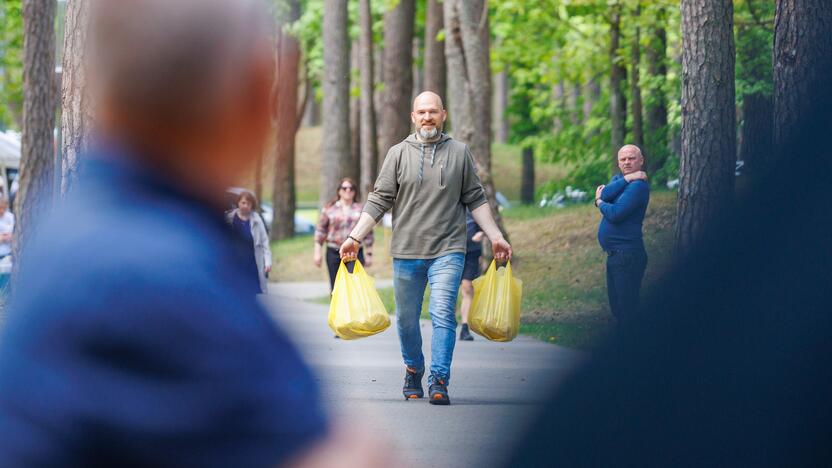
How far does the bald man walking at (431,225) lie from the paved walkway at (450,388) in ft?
1.29

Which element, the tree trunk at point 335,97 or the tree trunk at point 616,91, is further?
the tree trunk at point 335,97

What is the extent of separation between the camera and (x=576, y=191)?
2247 centimetres

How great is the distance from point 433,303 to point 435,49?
20359 millimetres

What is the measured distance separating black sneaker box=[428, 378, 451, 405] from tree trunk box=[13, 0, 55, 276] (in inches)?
339

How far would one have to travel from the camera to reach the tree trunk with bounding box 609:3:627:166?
22719 millimetres

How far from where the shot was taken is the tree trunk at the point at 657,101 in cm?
2130

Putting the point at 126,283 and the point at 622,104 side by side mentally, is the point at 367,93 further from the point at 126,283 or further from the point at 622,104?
the point at 126,283

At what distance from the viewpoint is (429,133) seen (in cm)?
827

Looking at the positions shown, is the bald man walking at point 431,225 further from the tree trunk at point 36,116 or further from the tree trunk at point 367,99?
the tree trunk at point 367,99

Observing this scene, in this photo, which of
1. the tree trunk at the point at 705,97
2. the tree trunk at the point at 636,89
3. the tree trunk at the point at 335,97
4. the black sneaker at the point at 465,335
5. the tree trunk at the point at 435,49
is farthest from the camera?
the tree trunk at the point at 435,49

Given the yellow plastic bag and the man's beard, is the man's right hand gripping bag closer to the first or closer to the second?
the yellow plastic bag

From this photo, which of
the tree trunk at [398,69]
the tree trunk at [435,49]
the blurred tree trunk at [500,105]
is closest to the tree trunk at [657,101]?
the tree trunk at [435,49]

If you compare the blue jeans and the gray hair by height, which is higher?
the gray hair

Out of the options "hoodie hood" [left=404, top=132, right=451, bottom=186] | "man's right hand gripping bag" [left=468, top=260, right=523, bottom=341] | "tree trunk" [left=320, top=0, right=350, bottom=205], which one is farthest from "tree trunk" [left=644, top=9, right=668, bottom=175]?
"hoodie hood" [left=404, top=132, right=451, bottom=186]
